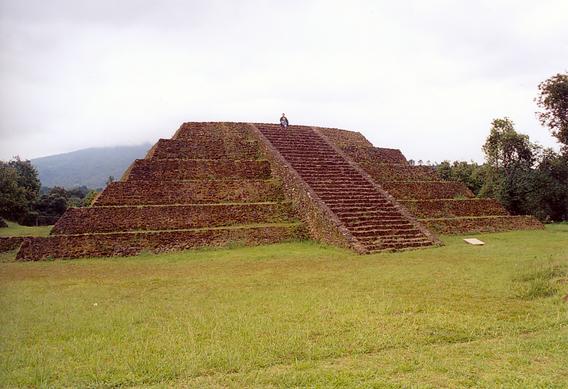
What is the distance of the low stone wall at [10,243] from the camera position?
14.7 meters

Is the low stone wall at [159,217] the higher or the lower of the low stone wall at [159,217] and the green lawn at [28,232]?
the higher

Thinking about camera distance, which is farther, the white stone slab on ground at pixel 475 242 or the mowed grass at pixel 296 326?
the white stone slab on ground at pixel 475 242

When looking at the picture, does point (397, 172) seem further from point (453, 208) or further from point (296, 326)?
point (296, 326)

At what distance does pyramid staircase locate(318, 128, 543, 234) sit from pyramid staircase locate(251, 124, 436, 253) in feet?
4.53

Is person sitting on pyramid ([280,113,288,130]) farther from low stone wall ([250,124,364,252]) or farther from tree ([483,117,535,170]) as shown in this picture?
tree ([483,117,535,170])

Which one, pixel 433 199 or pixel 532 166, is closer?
pixel 433 199

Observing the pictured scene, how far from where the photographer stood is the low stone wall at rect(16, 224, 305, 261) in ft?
45.3

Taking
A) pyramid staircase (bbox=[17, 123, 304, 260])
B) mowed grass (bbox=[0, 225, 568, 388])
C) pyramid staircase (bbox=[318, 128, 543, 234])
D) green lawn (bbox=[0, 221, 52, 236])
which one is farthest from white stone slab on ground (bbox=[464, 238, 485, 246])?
green lawn (bbox=[0, 221, 52, 236])

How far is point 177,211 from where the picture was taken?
15859 millimetres

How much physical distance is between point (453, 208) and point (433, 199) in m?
1.03

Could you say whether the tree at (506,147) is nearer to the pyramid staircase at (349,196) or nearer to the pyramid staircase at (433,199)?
the pyramid staircase at (433,199)

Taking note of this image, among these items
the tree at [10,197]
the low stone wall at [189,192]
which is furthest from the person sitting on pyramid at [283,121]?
the tree at [10,197]

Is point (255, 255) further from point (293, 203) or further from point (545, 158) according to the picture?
point (545, 158)

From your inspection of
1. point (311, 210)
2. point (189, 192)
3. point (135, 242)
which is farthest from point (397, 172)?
point (135, 242)
